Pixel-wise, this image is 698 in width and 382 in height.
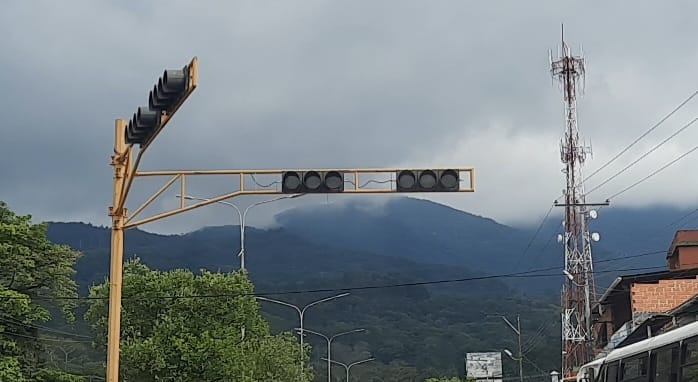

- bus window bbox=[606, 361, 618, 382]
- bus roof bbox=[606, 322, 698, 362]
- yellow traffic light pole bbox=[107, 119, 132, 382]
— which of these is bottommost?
bus window bbox=[606, 361, 618, 382]

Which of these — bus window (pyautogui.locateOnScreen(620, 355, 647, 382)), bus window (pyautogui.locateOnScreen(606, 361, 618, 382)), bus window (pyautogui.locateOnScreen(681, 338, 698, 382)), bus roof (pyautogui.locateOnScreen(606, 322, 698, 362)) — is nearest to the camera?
bus window (pyautogui.locateOnScreen(681, 338, 698, 382))

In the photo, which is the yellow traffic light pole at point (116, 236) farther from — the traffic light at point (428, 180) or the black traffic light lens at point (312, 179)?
the traffic light at point (428, 180)

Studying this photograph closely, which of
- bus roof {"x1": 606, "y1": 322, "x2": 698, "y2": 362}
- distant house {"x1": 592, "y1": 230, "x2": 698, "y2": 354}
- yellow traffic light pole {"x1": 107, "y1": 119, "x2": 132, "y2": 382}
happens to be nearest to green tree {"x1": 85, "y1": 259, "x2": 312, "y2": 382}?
distant house {"x1": 592, "y1": 230, "x2": 698, "y2": 354}

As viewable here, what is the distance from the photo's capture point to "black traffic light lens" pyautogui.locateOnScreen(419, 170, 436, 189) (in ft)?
55.5

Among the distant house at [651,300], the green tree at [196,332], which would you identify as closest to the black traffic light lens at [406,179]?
the distant house at [651,300]

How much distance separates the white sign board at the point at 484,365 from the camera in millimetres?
83981

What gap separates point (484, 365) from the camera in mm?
84562

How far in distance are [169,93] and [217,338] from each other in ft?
103

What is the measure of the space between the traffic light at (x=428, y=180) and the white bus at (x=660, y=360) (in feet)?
14.9

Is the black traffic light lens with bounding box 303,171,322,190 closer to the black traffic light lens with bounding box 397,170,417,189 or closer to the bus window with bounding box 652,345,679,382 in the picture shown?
the black traffic light lens with bounding box 397,170,417,189

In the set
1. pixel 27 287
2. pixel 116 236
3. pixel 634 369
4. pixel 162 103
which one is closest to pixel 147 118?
pixel 162 103

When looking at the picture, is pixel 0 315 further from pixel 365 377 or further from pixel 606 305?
pixel 365 377

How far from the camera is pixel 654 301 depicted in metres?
41.5

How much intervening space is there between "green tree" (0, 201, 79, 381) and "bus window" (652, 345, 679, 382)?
25.9m
